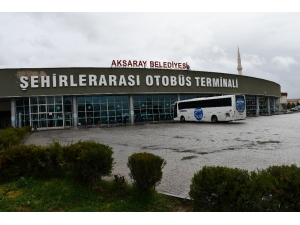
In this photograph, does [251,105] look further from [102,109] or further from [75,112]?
[75,112]

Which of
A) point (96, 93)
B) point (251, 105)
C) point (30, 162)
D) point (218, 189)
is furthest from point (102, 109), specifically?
point (218, 189)

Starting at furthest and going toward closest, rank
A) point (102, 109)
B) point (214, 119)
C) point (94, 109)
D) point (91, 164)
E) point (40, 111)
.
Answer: point (102, 109)
point (94, 109)
point (40, 111)
point (214, 119)
point (91, 164)

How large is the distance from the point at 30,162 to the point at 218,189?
498 centimetres

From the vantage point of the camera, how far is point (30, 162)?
6.29 metres

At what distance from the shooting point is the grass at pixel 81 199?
466cm

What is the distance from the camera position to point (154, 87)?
107 feet

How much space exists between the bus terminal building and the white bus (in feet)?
12.3

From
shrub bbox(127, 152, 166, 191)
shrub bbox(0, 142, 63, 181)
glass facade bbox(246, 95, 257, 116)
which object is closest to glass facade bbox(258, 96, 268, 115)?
A: glass facade bbox(246, 95, 257, 116)

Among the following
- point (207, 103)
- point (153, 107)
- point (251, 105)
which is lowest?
point (153, 107)

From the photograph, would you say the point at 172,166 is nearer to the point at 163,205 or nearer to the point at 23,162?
the point at 163,205

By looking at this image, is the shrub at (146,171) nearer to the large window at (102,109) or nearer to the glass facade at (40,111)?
the large window at (102,109)

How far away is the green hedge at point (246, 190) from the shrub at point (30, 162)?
4.01m

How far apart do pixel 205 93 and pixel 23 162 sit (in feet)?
107

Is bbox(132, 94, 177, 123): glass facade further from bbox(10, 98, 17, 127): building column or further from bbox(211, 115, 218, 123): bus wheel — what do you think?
bbox(10, 98, 17, 127): building column
